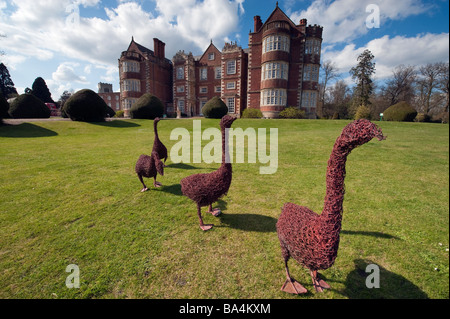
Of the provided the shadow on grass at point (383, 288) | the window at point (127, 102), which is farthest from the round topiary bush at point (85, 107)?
the shadow on grass at point (383, 288)

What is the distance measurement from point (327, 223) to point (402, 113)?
26.8 metres

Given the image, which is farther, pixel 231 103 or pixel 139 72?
pixel 139 72

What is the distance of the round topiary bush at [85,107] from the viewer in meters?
20.8

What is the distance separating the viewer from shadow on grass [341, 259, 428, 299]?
8.45 ft

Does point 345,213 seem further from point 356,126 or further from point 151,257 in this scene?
point 151,257

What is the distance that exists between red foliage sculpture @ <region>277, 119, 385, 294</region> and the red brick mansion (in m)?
28.0

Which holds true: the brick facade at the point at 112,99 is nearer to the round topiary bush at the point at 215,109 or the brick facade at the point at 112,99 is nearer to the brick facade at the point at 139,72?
the brick facade at the point at 139,72


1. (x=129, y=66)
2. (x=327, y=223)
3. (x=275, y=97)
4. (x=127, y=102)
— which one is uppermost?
(x=129, y=66)

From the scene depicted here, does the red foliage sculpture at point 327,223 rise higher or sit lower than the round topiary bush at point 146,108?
lower

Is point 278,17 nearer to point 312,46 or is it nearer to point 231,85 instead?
point 312,46

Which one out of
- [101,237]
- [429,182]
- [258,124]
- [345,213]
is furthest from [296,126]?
[101,237]

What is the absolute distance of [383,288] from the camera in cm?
269

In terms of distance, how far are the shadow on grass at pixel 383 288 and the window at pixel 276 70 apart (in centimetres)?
2912

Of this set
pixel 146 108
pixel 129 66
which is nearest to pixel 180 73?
pixel 129 66
